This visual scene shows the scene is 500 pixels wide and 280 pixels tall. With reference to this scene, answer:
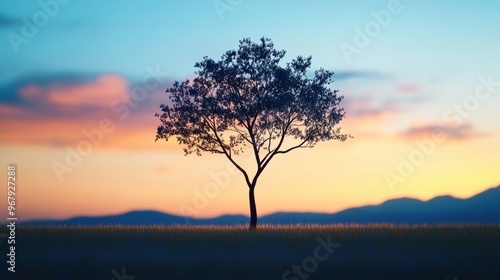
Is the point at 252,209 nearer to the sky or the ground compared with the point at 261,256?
nearer to the sky

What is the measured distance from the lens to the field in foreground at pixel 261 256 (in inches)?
1115

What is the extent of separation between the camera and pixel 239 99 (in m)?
53.8

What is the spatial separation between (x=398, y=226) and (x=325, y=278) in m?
22.0

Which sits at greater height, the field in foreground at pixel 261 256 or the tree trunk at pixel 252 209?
the tree trunk at pixel 252 209

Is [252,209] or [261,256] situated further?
[252,209]

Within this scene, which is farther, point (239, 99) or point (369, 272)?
point (239, 99)

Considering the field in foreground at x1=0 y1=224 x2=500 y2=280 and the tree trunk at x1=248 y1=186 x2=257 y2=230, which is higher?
the tree trunk at x1=248 y1=186 x2=257 y2=230

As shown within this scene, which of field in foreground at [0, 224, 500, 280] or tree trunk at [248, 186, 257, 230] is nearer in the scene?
field in foreground at [0, 224, 500, 280]

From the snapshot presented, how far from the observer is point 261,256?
101 feet

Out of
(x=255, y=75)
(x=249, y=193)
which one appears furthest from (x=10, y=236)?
(x=255, y=75)

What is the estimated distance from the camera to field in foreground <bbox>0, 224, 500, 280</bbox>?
28.3 meters

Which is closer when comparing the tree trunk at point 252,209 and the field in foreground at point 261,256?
the field in foreground at point 261,256

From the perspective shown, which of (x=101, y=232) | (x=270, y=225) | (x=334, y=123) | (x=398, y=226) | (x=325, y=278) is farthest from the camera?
(x=334, y=123)

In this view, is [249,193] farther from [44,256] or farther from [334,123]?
[44,256]
